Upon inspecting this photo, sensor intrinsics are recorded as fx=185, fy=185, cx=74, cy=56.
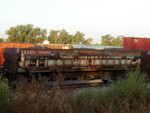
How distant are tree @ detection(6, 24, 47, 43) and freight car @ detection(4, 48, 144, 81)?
6633 cm

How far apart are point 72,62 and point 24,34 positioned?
226ft

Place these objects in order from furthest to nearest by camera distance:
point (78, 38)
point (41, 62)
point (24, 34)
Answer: point (78, 38)
point (24, 34)
point (41, 62)

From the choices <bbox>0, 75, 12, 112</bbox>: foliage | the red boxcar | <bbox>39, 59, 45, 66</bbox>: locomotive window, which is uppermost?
the red boxcar

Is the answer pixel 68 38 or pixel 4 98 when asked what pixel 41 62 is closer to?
pixel 4 98

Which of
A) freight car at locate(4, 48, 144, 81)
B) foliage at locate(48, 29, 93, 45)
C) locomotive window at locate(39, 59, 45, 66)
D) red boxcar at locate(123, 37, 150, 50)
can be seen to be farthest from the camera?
foliage at locate(48, 29, 93, 45)

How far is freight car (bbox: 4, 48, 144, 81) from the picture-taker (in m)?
9.97

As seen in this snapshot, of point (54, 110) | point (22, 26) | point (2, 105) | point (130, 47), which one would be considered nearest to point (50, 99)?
point (54, 110)

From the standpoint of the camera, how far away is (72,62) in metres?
11.0

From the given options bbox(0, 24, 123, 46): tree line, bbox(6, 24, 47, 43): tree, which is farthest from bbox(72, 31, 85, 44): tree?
bbox(6, 24, 47, 43): tree

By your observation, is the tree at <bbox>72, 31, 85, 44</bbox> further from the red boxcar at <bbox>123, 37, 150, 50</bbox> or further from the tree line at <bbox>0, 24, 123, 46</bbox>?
the red boxcar at <bbox>123, 37, 150, 50</bbox>

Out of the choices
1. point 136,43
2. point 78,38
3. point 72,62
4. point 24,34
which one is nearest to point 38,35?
point 24,34

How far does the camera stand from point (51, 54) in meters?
10.4

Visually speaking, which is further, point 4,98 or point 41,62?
point 41,62

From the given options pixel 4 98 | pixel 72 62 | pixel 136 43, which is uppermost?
pixel 136 43
